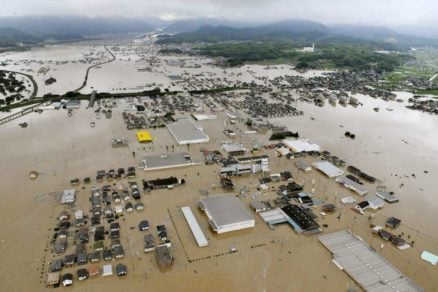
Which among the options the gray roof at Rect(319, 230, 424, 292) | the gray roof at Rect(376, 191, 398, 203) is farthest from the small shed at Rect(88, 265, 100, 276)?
the gray roof at Rect(376, 191, 398, 203)

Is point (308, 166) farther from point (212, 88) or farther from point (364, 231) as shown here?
point (212, 88)

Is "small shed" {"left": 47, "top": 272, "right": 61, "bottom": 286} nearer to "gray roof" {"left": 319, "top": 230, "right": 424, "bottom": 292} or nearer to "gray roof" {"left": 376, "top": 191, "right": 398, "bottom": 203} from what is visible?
"gray roof" {"left": 319, "top": 230, "right": 424, "bottom": 292}

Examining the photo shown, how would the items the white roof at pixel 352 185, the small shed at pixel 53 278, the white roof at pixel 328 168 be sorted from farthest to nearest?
the white roof at pixel 328 168, the white roof at pixel 352 185, the small shed at pixel 53 278

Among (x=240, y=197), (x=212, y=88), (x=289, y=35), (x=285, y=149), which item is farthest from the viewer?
(x=289, y=35)

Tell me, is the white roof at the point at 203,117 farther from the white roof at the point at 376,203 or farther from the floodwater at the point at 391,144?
the white roof at the point at 376,203

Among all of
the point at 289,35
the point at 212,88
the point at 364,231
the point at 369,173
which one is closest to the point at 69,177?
the point at 364,231

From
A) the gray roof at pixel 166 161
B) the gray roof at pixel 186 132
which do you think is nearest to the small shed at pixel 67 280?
the gray roof at pixel 166 161
